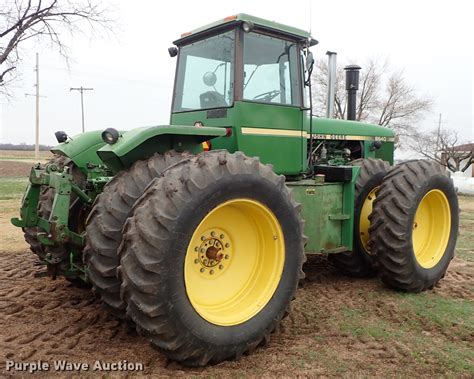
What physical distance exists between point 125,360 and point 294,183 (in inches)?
90.3

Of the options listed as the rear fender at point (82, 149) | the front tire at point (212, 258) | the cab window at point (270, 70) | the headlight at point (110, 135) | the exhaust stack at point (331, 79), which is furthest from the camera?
the exhaust stack at point (331, 79)

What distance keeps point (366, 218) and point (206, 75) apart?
2354 mm

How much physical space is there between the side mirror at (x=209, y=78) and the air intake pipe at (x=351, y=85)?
2.90m

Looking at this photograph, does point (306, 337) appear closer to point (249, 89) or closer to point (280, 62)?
point (249, 89)

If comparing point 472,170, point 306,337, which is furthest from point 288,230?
point 472,170

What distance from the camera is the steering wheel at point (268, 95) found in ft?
15.1

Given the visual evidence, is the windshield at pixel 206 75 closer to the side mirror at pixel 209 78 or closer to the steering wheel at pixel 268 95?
the side mirror at pixel 209 78

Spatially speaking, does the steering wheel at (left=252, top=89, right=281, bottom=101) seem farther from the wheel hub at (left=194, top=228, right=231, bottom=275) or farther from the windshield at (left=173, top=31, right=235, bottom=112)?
the wheel hub at (left=194, top=228, right=231, bottom=275)

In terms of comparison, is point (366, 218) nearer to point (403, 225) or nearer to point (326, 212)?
point (403, 225)

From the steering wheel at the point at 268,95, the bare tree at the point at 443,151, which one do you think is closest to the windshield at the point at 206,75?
the steering wheel at the point at 268,95

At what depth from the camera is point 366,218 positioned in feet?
17.7

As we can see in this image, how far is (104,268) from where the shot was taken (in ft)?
11.1

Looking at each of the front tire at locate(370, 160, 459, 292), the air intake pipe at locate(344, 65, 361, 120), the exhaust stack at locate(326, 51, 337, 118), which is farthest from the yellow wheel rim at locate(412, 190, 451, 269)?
the air intake pipe at locate(344, 65, 361, 120)

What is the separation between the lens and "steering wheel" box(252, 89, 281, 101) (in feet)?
15.1
